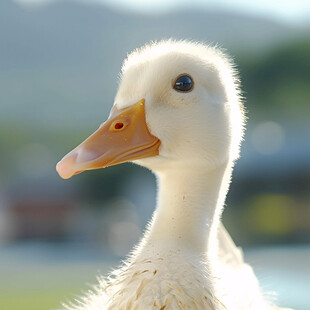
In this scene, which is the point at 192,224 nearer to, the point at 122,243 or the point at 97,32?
the point at 122,243

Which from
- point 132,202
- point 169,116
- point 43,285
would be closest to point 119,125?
point 169,116

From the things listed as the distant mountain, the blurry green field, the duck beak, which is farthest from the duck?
the distant mountain

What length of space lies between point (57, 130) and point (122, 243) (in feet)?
73.9

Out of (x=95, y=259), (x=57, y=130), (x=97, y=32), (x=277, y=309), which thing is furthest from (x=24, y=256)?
(x=97, y=32)

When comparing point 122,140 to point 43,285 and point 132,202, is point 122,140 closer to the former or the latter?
point 43,285

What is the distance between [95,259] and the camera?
13758mm

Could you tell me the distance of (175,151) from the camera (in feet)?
5.46

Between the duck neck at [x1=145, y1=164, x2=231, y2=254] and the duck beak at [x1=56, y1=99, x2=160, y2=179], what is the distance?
0.10 m

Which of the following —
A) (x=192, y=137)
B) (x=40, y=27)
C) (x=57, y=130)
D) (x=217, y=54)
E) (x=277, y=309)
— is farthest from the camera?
(x=40, y=27)

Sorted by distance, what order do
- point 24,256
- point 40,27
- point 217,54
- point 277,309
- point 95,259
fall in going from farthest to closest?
point 40,27 → point 24,256 → point 95,259 → point 277,309 → point 217,54

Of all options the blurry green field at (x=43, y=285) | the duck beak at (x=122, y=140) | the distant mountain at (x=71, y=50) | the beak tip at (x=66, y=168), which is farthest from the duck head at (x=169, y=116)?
the distant mountain at (x=71, y=50)

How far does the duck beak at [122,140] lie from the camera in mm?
1590

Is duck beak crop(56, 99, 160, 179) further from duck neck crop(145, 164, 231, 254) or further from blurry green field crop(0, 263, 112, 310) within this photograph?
blurry green field crop(0, 263, 112, 310)

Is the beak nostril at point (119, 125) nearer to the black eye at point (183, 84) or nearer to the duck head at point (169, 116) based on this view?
the duck head at point (169, 116)
